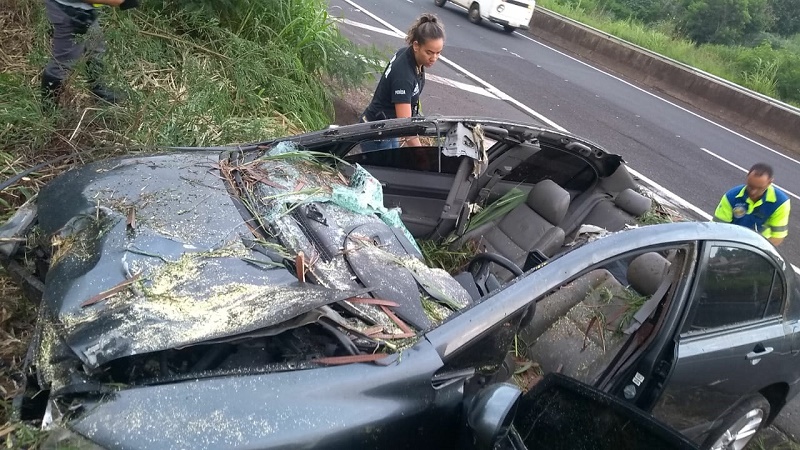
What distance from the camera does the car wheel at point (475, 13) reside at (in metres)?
16.0

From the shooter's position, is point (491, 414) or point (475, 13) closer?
point (491, 414)

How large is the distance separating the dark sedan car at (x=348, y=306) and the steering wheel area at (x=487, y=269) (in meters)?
0.01

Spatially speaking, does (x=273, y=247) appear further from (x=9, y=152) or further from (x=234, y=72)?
(x=234, y=72)

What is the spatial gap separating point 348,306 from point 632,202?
267 cm

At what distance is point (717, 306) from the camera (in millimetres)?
2662

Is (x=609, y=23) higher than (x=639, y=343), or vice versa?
(x=609, y=23)

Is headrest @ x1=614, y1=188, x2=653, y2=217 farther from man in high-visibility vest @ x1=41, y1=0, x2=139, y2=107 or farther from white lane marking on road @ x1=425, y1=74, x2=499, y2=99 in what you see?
white lane marking on road @ x1=425, y1=74, x2=499, y2=99

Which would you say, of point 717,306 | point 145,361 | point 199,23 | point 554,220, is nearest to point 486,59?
point 199,23

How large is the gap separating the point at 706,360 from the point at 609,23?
57.9 feet

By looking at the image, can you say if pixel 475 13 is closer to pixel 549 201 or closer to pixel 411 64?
pixel 411 64

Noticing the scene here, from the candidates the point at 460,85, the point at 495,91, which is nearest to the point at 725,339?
the point at 460,85

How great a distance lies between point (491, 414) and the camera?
1.75 meters

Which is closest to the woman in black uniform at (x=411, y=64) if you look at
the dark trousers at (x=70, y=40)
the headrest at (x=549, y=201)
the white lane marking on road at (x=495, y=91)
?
the headrest at (x=549, y=201)

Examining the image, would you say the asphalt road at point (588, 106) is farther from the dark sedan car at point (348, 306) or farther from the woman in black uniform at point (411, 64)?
the dark sedan car at point (348, 306)
